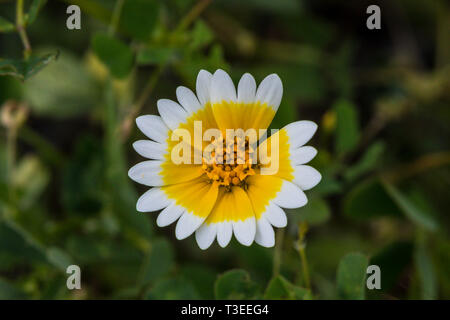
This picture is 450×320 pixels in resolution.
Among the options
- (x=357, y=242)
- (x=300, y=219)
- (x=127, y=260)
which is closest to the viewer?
(x=300, y=219)

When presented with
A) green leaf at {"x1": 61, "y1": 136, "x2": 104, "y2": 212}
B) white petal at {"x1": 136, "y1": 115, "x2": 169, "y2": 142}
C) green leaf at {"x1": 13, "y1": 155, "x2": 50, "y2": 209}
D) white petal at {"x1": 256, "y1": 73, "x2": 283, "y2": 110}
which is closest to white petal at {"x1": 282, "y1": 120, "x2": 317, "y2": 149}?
white petal at {"x1": 256, "y1": 73, "x2": 283, "y2": 110}

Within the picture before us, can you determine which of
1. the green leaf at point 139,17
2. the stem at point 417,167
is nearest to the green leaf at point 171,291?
the green leaf at point 139,17

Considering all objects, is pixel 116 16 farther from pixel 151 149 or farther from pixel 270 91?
pixel 270 91

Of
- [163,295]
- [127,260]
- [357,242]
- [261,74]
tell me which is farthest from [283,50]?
[163,295]

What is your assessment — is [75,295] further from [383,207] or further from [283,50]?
[283,50]

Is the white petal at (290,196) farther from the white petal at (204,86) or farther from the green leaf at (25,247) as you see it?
the green leaf at (25,247)

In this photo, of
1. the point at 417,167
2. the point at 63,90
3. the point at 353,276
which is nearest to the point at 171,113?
Answer: the point at 353,276
